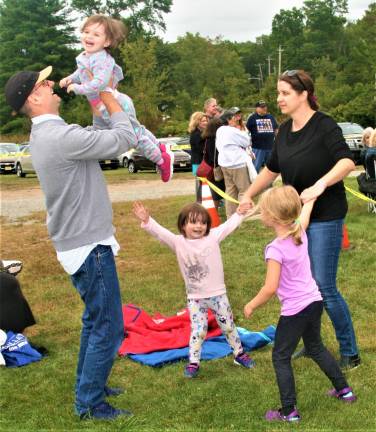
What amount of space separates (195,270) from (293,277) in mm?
1105

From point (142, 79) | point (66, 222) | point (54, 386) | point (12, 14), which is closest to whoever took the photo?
point (66, 222)

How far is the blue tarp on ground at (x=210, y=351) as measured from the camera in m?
4.82

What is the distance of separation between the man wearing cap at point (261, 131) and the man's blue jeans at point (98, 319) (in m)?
9.84

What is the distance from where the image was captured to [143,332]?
5.42m

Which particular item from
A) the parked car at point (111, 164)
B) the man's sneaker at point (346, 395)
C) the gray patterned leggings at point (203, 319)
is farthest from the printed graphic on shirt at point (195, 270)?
the parked car at point (111, 164)

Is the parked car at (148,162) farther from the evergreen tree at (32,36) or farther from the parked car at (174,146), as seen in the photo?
the evergreen tree at (32,36)

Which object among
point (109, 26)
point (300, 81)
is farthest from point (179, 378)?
point (109, 26)

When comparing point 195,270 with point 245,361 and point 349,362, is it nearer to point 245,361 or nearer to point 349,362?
point 245,361

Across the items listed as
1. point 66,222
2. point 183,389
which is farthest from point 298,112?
point 183,389

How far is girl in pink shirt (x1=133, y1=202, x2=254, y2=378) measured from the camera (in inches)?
174

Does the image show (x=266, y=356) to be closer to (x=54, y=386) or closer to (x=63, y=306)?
(x=54, y=386)

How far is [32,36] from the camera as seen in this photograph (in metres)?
50.8

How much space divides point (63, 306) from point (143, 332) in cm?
149

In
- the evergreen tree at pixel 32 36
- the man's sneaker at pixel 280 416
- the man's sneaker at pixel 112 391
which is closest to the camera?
the man's sneaker at pixel 280 416
